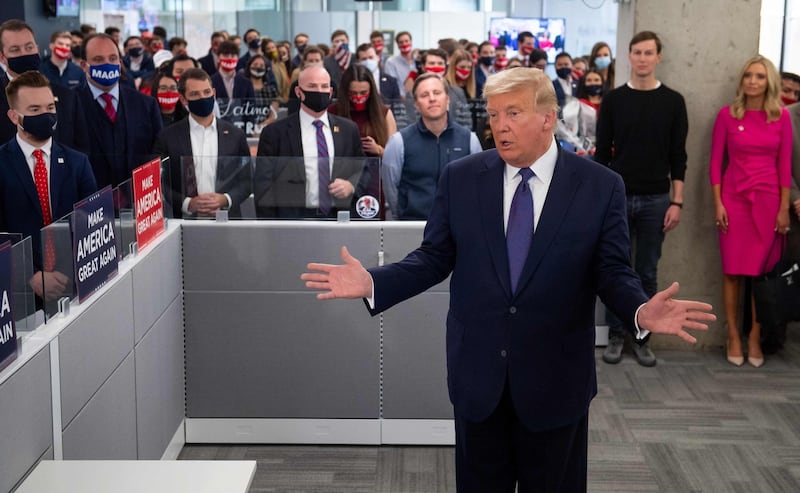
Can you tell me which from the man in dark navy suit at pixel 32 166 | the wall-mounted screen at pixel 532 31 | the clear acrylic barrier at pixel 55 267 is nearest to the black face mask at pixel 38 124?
the man in dark navy suit at pixel 32 166

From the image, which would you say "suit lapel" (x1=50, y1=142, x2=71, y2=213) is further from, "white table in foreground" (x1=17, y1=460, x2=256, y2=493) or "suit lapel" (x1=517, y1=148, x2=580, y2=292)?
"suit lapel" (x1=517, y1=148, x2=580, y2=292)

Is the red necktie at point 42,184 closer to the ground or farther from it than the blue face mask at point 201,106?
closer to the ground

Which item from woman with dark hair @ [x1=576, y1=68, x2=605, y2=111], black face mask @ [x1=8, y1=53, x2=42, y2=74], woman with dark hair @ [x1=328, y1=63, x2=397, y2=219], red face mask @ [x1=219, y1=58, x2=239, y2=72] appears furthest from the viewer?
red face mask @ [x1=219, y1=58, x2=239, y2=72]

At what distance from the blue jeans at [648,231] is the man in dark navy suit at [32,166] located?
3.17m

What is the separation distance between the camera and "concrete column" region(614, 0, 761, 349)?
244 inches

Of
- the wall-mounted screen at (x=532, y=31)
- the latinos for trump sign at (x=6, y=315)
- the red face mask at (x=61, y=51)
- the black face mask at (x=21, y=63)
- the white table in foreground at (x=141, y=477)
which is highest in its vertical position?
the wall-mounted screen at (x=532, y=31)

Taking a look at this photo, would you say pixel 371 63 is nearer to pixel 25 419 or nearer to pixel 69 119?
pixel 69 119

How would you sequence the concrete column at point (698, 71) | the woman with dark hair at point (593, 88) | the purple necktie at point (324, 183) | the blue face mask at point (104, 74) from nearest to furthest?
the purple necktie at point (324, 183), the blue face mask at point (104, 74), the concrete column at point (698, 71), the woman with dark hair at point (593, 88)

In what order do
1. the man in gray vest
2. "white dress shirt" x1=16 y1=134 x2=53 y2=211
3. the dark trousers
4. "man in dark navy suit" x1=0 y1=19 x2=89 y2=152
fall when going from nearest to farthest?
the dark trousers, "white dress shirt" x1=16 y1=134 x2=53 y2=211, the man in gray vest, "man in dark navy suit" x1=0 y1=19 x2=89 y2=152

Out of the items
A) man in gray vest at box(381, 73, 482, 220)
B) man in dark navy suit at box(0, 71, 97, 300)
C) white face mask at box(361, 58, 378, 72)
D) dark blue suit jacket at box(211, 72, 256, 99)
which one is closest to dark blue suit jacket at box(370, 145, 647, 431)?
man in dark navy suit at box(0, 71, 97, 300)

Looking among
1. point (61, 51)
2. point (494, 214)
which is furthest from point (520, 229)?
point (61, 51)

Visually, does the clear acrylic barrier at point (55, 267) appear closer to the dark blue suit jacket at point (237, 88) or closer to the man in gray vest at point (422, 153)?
the man in gray vest at point (422, 153)

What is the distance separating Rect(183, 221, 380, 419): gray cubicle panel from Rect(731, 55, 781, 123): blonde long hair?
2499 mm

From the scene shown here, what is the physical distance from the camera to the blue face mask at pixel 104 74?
5492 millimetres
